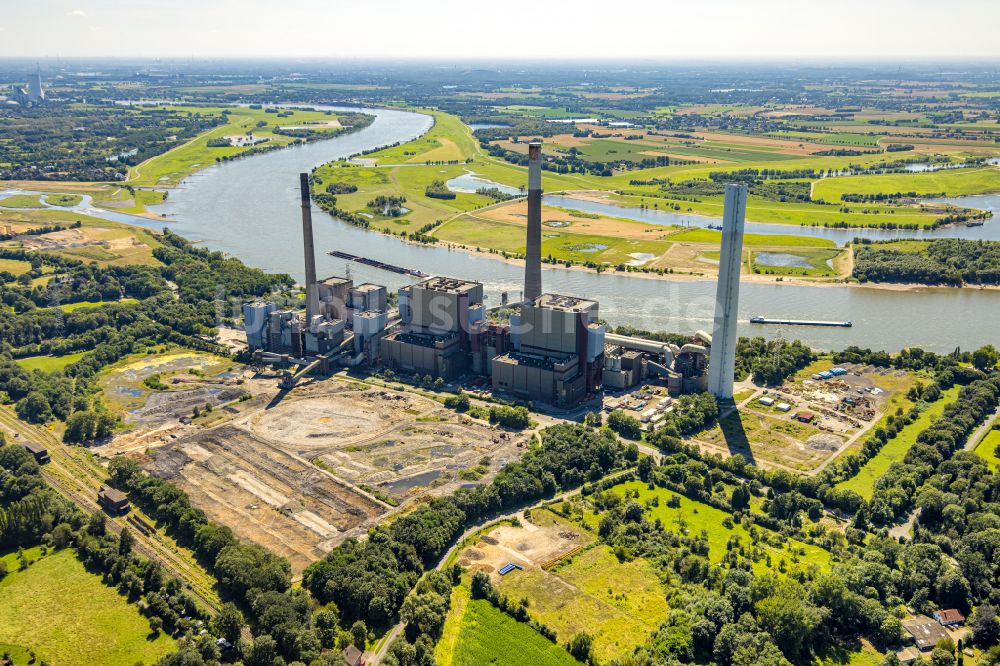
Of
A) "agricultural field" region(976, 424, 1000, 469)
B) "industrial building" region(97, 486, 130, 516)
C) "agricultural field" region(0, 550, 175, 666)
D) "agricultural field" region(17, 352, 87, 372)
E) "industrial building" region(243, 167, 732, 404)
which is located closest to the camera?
"agricultural field" region(0, 550, 175, 666)

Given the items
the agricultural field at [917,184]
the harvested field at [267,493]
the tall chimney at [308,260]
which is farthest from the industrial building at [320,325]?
the agricultural field at [917,184]

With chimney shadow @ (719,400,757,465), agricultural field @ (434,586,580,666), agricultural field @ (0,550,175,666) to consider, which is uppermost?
chimney shadow @ (719,400,757,465)

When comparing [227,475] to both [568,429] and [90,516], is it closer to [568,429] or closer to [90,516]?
[90,516]

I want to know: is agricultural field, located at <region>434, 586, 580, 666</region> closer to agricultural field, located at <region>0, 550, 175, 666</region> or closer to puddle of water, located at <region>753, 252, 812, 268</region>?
agricultural field, located at <region>0, 550, 175, 666</region>

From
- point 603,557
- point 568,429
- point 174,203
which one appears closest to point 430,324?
point 568,429

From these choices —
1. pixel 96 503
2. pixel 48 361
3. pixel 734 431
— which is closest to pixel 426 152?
pixel 48 361

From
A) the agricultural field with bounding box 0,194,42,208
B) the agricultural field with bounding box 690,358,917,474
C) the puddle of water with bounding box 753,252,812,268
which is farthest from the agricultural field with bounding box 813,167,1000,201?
the agricultural field with bounding box 0,194,42,208
